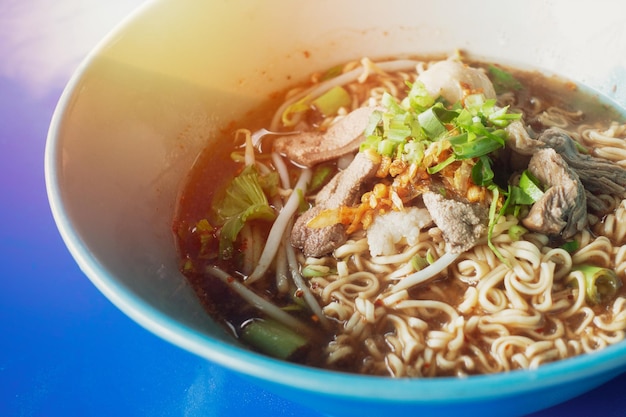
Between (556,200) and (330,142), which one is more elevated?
(556,200)

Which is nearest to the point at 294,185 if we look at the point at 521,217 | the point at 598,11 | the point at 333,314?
the point at 333,314

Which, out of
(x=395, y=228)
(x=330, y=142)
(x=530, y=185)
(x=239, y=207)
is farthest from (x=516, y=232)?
(x=239, y=207)

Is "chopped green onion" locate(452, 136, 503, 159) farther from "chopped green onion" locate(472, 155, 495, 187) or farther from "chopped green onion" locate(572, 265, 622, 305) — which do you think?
"chopped green onion" locate(572, 265, 622, 305)

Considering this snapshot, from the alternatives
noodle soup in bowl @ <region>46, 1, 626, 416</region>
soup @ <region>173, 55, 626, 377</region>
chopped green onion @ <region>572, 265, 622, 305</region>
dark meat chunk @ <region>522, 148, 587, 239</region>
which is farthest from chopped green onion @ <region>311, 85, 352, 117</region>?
chopped green onion @ <region>572, 265, 622, 305</region>

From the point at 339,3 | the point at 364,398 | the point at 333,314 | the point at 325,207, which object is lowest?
the point at 333,314

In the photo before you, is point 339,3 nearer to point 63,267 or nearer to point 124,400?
point 63,267

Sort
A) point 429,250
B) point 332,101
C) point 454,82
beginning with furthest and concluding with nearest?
point 332,101, point 454,82, point 429,250

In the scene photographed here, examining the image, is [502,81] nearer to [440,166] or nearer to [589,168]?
[589,168]
